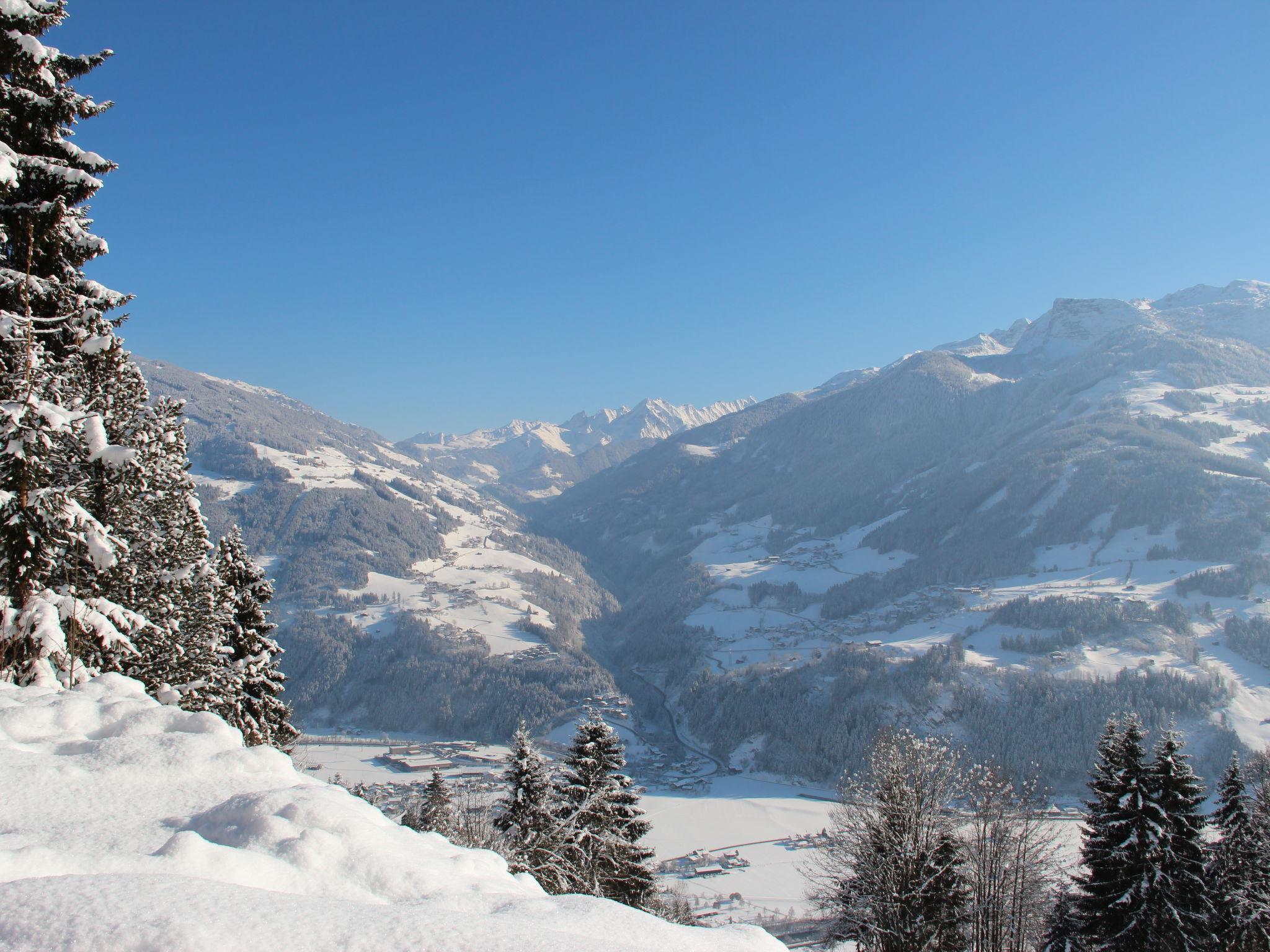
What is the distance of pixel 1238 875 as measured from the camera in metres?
22.6

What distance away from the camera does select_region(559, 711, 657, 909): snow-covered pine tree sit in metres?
25.4

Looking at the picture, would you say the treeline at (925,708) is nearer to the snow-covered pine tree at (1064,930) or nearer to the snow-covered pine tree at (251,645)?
the snow-covered pine tree at (1064,930)

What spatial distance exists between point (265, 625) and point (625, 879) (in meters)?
17.4

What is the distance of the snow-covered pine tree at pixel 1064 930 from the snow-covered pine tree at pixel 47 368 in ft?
109

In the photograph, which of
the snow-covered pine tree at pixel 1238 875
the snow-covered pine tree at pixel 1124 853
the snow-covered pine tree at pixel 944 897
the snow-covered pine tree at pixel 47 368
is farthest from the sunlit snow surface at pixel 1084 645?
the snow-covered pine tree at pixel 47 368

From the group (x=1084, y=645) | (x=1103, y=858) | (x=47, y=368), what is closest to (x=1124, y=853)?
(x=1103, y=858)

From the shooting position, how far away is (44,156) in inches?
488

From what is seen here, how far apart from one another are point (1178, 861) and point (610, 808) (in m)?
20.0

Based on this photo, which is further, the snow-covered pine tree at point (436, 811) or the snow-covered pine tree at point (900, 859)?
the snow-covered pine tree at point (436, 811)

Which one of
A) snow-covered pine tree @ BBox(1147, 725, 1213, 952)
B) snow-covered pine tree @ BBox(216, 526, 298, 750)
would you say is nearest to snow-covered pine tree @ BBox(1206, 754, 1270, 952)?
snow-covered pine tree @ BBox(1147, 725, 1213, 952)

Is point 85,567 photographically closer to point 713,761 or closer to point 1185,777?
point 1185,777

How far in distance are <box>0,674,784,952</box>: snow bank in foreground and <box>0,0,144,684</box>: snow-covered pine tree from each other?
2.45 meters

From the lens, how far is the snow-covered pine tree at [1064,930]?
83.0 feet

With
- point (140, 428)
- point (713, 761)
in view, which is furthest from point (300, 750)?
point (140, 428)
